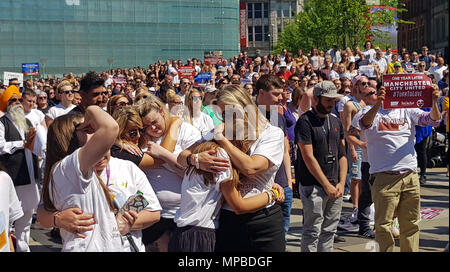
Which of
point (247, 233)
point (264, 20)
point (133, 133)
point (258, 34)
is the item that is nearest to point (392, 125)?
point (247, 233)

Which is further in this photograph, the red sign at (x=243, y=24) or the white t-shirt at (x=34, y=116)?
the red sign at (x=243, y=24)

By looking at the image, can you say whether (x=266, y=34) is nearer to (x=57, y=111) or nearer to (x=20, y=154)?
(x=57, y=111)

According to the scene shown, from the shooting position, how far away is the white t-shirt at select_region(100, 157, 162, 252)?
Answer: 3.99 m

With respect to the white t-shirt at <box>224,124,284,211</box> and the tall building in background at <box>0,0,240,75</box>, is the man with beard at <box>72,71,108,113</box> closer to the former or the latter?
the white t-shirt at <box>224,124,284,211</box>

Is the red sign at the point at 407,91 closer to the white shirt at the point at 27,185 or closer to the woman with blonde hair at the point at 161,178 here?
the woman with blonde hair at the point at 161,178

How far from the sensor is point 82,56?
74062 millimetres

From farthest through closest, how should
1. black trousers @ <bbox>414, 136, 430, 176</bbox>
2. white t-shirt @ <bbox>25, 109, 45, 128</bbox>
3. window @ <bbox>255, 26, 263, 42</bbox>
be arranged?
1. window @ <bbox>255, 26, 263, 42</bbox>
2. black trousers @ <bbox>414, 136, 430, 176</bbox>
3. white t-shirt @ <bbox>25, 109, 45, 128</bbox>

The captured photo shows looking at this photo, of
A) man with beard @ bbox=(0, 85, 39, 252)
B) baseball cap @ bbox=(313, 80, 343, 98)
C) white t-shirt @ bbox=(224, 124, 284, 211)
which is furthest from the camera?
man with beard @ bbox=(0, 85, 39, 252)

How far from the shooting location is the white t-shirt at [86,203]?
370 cm

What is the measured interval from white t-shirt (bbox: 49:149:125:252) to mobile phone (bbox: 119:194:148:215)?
0.32 ft

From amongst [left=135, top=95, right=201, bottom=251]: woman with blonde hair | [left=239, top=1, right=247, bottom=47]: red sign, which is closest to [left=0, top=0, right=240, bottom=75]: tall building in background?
[left=239, top=1, right=247, bottom=47]: red sign

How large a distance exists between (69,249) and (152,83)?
57.9 ft

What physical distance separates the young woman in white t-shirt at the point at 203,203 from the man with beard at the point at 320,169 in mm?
2192

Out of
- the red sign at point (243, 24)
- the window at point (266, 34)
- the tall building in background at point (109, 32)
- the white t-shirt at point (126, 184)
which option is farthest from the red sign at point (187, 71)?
the window at point (266, 34)
